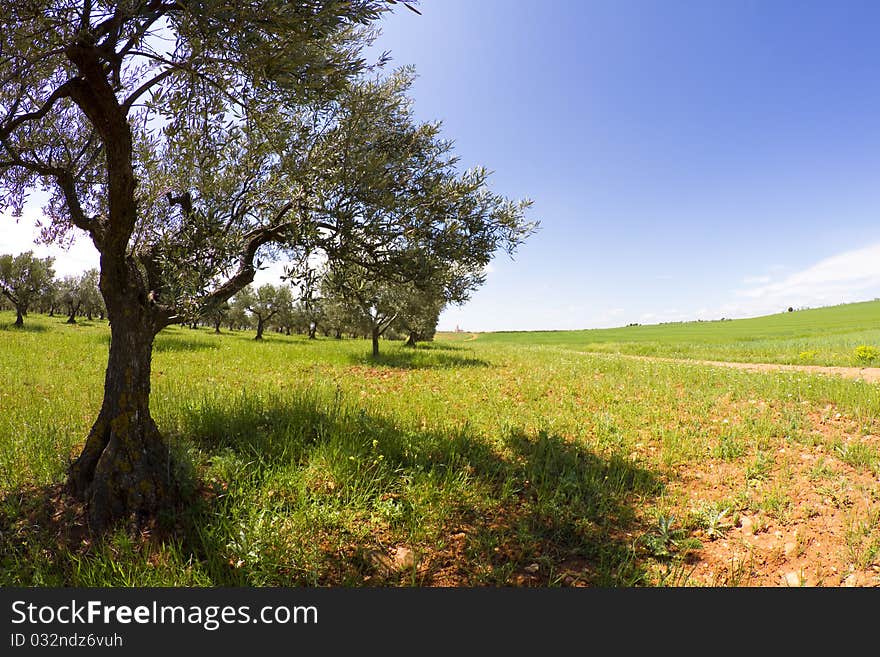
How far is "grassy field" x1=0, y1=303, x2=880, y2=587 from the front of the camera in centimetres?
383

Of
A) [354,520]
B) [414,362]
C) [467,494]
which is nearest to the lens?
[354,520]

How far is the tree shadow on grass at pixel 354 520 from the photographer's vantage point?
3652 mm

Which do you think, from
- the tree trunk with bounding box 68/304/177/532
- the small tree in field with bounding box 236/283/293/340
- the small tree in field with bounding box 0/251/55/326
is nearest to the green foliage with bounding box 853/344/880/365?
the tree trunk with bounding box 68/304/177/532

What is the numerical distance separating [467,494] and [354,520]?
5.45ft

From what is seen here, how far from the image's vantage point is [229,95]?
4117mm

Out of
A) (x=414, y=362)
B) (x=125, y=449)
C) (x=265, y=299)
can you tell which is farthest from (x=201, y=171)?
(x=265, y=299)

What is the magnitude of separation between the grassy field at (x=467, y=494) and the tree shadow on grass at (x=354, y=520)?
0.03 m

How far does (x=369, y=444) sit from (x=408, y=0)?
6.01m

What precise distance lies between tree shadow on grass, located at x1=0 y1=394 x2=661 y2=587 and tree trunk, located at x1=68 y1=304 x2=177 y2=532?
0.99ft

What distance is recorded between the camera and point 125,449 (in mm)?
4484

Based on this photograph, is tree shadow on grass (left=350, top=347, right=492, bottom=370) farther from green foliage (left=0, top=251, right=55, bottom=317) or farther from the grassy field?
green foliage (left=0, top=251, right=55, bottom=317)

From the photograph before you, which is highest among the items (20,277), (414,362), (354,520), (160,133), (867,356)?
(20,277)

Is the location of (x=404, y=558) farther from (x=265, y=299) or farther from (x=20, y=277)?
(x=20, y=277)

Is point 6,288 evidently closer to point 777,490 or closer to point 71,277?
point 71,277
